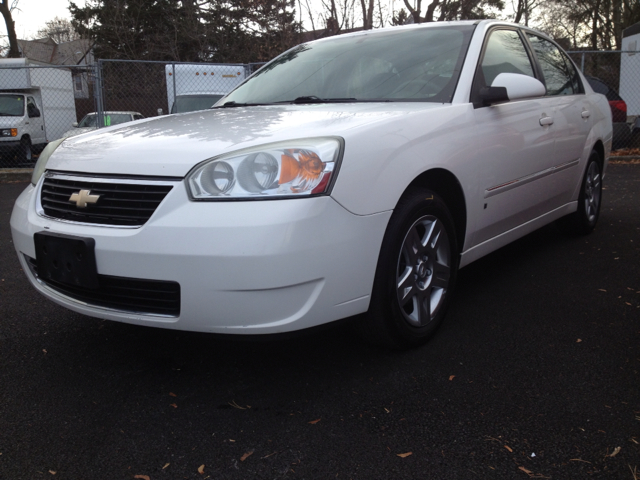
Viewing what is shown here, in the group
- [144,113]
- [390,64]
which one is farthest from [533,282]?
[144,113]

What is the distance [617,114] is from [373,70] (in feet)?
30.2

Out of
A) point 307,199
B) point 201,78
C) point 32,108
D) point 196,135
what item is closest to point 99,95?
point 201,78

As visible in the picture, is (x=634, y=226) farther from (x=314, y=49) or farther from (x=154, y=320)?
(x=154, y=320)

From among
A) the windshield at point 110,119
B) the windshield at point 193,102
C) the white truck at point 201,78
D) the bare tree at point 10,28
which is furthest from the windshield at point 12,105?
the bare tree at point 10,28

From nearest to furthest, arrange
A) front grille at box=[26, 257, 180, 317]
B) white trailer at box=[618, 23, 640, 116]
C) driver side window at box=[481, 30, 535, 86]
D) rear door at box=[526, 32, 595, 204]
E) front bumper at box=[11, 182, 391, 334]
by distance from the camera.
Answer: front bumper at box=[11, 182, 391, 334]
front grille at box=[26, 257, 180, 317]
driver side window at box=[481, 30, 535, 86]
rear door at box=[526, 32, 595, 204]
white trailer at box=[618, 23, 640, 116]

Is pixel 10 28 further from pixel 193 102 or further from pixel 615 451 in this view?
pixel 615 451

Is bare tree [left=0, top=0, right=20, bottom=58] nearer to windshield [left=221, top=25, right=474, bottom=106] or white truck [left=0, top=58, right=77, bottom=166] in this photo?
white truck [left=0, top=58, right=77, bottom=166]

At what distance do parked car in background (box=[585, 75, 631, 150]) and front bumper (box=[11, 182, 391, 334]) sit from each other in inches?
396

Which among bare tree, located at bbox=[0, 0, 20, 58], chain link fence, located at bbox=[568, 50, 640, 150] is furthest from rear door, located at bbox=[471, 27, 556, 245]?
bare tree, located at bbox=[0, 0, 20, 58]

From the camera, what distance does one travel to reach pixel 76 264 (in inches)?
89.6

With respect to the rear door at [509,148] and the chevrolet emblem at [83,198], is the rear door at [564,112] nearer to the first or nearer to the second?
the rear door at [509,148]

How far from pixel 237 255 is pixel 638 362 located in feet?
5.91

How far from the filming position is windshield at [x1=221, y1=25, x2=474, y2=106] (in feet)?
Answer: 10.3

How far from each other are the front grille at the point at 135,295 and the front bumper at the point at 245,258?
0.09 feet
